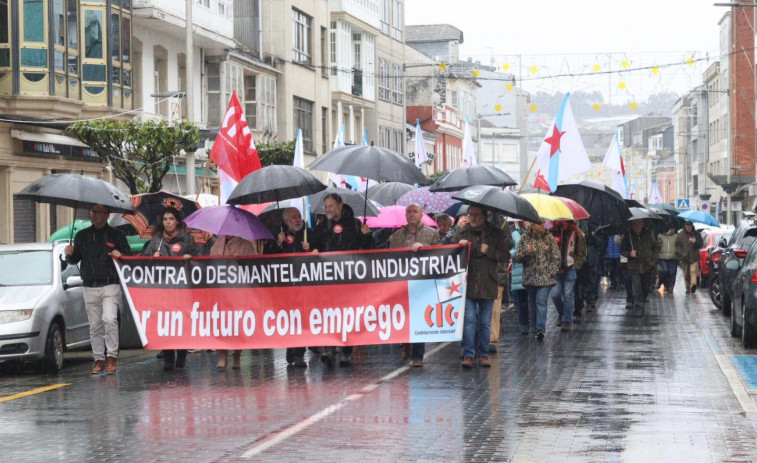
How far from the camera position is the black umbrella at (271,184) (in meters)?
14.6

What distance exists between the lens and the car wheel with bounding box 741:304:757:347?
1734 centimetres

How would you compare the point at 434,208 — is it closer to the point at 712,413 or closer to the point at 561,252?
the point at 561,252

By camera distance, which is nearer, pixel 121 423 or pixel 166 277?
pixel 121 423

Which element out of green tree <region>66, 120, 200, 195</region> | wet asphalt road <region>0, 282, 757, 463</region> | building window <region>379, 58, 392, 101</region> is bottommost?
wet asphalt road <region>0, 282, 757, 463</region>

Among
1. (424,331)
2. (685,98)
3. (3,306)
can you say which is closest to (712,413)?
(424,331)

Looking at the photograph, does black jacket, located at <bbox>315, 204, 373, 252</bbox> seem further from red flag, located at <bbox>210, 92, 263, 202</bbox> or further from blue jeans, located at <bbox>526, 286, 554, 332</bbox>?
blue jeans, located at <bbox>526, 286, 554, 332</bbox>

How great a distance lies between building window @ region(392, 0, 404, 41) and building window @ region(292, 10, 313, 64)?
15.2 metres

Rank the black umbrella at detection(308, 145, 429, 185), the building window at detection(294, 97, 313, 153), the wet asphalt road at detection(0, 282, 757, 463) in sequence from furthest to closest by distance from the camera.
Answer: the building window at detection(294, 97, 313, 153) < the black umbrella at detection(308, 145, 429, 185) < the wet asphalt road at detection(0, 282, 757, 463)

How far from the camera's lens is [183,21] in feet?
123

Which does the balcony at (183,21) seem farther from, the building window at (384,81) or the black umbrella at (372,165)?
the building window at (384,81)

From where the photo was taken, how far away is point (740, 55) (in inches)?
3406

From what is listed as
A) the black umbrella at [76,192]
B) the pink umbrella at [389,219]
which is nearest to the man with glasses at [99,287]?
the black umbrella at [76,192]

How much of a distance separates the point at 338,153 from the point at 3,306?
4306mm

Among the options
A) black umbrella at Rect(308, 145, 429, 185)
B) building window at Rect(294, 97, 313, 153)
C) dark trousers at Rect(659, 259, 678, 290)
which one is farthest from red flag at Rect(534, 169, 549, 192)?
building window at Rect(294, 97, 313, 153)
